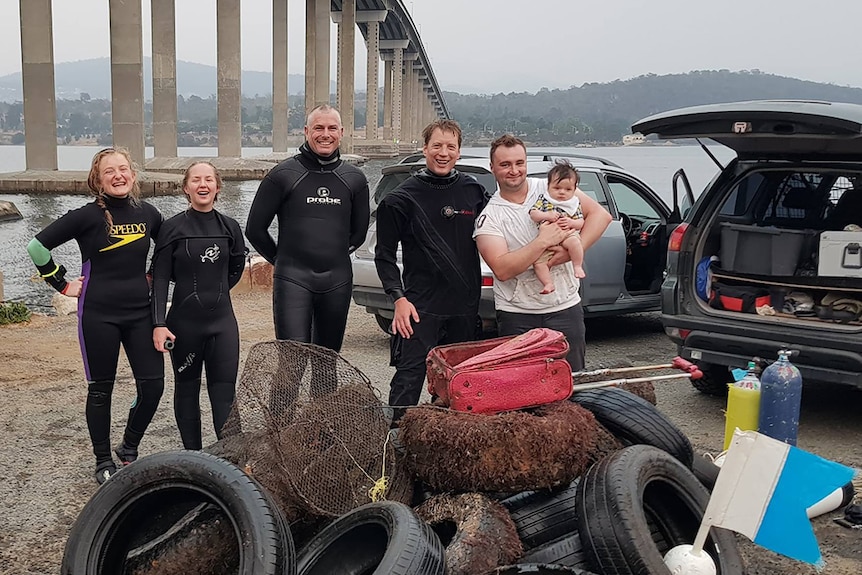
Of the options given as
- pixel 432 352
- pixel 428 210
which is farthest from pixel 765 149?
pixel 432 352

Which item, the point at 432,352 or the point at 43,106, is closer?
the point at 432,352

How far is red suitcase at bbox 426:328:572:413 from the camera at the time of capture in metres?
3.85

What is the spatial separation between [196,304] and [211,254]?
0.28 metres

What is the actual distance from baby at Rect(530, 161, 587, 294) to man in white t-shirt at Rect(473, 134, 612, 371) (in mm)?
40

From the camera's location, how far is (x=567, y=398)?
4062 mm

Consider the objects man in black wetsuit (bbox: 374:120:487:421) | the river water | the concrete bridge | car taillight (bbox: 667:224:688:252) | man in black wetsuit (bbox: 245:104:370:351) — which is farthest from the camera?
the concrete bridge

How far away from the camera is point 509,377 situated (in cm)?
389

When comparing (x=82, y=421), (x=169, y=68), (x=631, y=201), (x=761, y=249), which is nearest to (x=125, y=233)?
(x=82, y=421)

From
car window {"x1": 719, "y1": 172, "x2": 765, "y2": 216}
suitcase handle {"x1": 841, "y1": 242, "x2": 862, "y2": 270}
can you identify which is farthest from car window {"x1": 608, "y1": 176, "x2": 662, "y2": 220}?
suitcase handle {"x1": 841, "y1": 242, "x2": 862, "y2": 270}

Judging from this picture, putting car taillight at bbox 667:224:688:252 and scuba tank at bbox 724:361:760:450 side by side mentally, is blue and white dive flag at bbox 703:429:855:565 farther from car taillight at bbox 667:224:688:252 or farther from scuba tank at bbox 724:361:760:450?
car taillight at bbox 667:224:688:252

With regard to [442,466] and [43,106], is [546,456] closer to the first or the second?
[442,466]

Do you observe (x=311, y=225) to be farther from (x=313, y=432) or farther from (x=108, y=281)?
(x=313, y=432)

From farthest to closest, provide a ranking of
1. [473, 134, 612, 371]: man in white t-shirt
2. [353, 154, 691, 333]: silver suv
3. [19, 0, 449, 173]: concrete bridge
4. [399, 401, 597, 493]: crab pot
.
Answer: [19, 0, 449, 173]: concrete bridge
[353, 154, 691, 333]: silver suv
[473, 134, 612, 371]: man in white t-shirt
[399, 401, 597, 493]: crab pot

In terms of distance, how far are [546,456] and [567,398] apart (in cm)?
50
